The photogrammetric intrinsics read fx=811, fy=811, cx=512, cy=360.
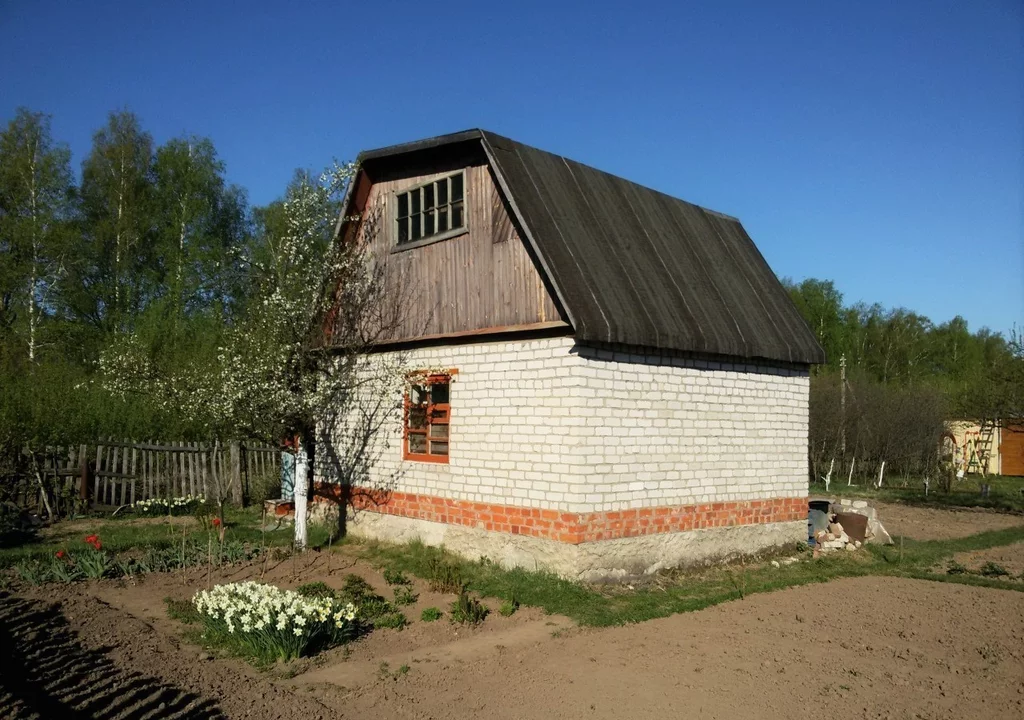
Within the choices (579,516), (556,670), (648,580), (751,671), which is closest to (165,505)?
(579,516)

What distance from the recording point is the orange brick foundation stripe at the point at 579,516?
992 cm

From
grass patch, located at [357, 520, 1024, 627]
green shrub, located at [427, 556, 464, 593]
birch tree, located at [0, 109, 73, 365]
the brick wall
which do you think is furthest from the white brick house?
birch tree, located at [0, 109, 73, 365]

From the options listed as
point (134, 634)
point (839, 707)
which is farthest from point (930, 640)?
point (134, 634)

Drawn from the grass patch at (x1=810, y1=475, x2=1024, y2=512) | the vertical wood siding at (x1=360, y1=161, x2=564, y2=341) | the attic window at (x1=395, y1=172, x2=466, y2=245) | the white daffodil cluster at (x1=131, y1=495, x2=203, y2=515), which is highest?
the attic window at (x1=395, y1=172, x2=466, y2=245)

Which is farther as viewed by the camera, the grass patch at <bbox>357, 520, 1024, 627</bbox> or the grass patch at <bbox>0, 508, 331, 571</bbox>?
the grass patch at <bbox>0, 508, 331, 571</bbox>

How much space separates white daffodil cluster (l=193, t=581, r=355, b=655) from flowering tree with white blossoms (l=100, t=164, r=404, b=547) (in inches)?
143

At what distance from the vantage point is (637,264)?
1165 cm

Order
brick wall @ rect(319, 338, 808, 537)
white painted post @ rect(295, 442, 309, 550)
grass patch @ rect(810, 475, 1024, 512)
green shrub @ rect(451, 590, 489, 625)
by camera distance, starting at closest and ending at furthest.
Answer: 1. green shrub @ rect(451, 590, 489, 625)
2. brick wall @ rect(319, 338, 808, 537)
3. white painted post @ rect(295, 442, 309, 550)
4. grass patch @ rect(810, 475, 1024, 512)

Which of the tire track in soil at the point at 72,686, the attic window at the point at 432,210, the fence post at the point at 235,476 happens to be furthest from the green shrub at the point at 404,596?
the fence post at the point at 235,476

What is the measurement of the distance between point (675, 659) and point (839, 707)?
1.55 meters

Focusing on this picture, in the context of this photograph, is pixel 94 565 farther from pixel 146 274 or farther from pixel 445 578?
pixel 146 274

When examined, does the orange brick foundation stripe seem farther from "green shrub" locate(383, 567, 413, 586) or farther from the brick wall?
"green shrub" locate(383, 567, 413, 586)

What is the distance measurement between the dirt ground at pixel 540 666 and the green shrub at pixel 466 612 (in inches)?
5.5

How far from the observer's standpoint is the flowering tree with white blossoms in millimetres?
11062
